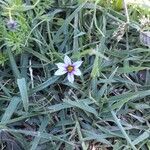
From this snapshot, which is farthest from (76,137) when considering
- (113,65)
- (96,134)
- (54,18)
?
(54,18)

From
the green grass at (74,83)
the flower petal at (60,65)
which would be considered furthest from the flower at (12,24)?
the flower petal at (60,65)

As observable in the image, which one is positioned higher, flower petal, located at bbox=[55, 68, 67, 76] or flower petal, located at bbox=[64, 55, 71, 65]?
flower petal, located at bbox=[64, 55, 71, 65]

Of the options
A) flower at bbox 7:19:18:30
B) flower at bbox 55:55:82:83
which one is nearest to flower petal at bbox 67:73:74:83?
flower at bbox 55:55:82:83

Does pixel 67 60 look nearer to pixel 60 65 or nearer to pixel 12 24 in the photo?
pixel 60 65

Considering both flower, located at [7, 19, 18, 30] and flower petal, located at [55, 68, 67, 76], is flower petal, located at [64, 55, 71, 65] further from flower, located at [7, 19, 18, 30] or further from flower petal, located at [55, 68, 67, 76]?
flower, located at [7, 19, 18, 30]

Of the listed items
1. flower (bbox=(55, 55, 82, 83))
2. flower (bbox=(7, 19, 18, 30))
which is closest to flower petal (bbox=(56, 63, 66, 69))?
flower (bbox=(55, 55, 82, 83))

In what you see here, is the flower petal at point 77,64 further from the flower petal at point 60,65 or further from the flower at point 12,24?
the flower at point 12,24

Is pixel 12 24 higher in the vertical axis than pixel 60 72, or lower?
higher

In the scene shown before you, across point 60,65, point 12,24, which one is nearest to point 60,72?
point 60,65

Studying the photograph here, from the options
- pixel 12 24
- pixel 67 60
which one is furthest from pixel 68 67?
pixel 12 24
